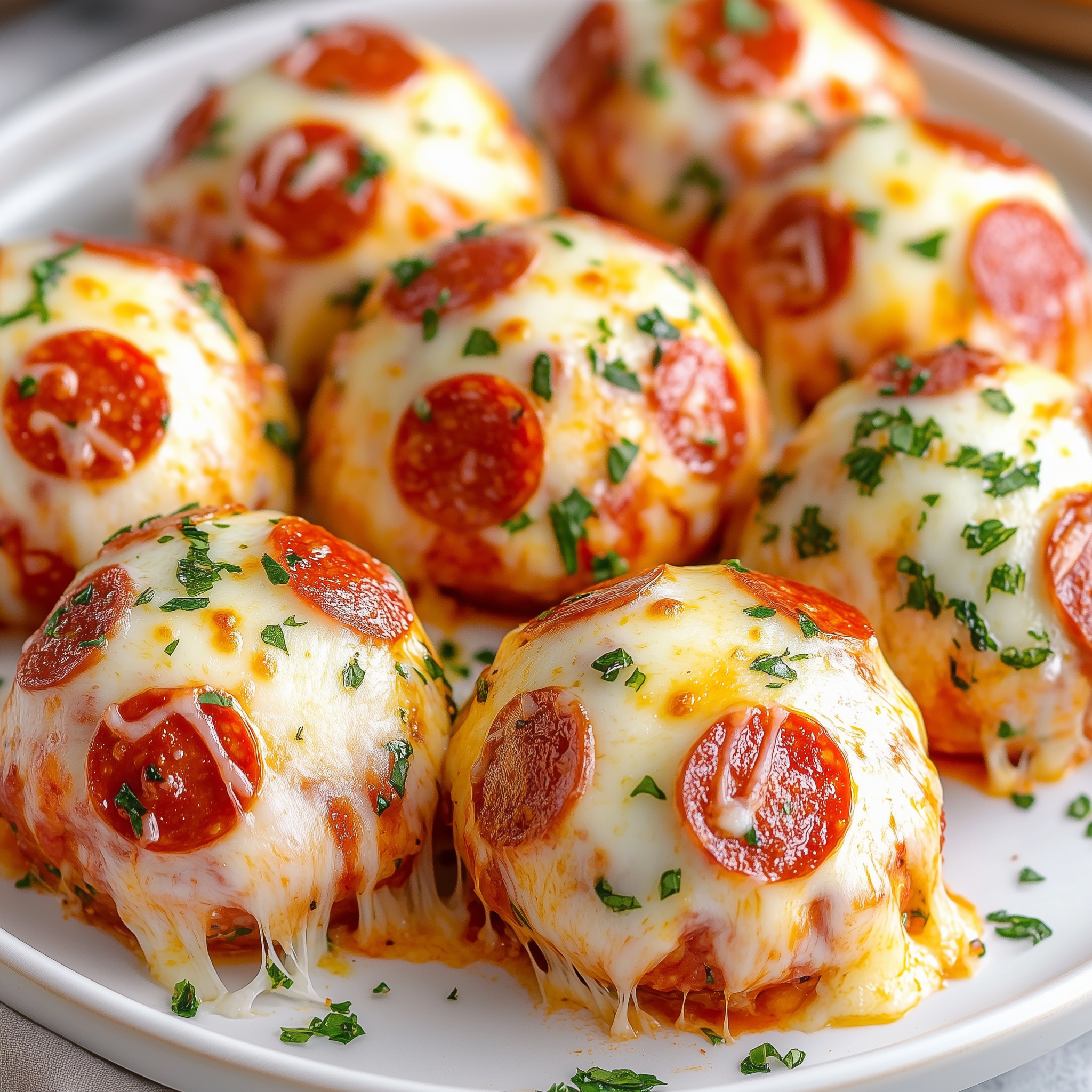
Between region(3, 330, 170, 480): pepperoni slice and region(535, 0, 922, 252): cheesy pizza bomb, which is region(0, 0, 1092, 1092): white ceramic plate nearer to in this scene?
region(3, 330, 170, 480): pepperoni slice

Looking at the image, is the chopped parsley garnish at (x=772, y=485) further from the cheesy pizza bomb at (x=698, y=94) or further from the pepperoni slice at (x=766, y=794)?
the cheesy pizza bomb at (x=698, y=94)

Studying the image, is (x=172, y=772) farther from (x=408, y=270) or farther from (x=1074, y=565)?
(x=1074, y=565)

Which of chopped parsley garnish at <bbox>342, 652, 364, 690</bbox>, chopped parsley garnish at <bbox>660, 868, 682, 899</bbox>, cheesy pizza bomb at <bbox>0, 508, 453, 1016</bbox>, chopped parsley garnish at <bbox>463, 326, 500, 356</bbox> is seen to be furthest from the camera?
chopped parsley garnish at <bbox>463, 326, 500, 356</bbox>

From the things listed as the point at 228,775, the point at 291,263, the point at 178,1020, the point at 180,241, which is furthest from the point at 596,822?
the point at 180,241

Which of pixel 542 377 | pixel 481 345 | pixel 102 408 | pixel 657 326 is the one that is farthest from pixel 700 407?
pixel 102 408

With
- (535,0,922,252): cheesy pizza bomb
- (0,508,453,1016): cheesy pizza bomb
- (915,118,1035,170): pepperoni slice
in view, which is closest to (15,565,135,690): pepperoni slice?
(0,508,453,1016): cheesy pizza bomb
